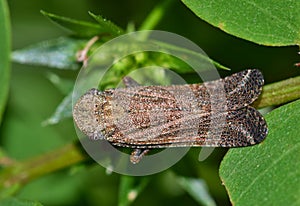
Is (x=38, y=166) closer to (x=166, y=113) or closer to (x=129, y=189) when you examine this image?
(x=129, y=189)

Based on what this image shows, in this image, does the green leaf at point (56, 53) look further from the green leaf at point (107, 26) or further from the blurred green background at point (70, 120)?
the blurred green background at point (70, 120)

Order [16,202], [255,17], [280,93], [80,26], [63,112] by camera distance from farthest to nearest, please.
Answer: [63,112], [80,26], [280,93], [16,202], [255,17]

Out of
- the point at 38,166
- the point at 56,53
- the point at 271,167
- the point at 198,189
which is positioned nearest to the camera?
the point at 271,167

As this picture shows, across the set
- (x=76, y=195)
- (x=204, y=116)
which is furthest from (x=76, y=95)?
(x=76, y=195)

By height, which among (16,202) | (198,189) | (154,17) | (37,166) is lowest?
(37,166)

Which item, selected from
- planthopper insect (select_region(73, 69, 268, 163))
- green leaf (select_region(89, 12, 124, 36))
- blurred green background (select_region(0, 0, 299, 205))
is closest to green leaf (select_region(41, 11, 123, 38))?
green leaf (select_region(89, 12, 124, 36))

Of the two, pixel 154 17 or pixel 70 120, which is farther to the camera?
pixel 70 120

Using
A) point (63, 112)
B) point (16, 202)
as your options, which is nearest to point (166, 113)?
point (63, 112)

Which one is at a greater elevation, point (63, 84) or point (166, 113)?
point (166, 113)
